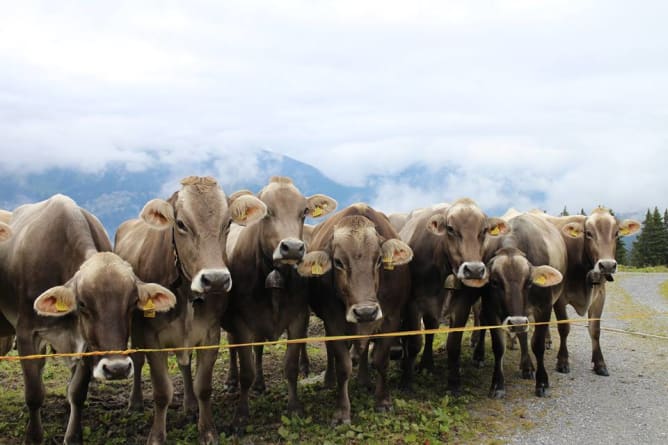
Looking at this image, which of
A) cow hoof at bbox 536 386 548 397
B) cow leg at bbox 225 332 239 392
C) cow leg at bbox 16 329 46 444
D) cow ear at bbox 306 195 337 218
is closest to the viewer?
cow leg at bbox 16 329 46 444

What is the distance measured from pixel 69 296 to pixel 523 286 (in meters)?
6.08

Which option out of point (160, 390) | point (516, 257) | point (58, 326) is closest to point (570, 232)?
point (516, 257)

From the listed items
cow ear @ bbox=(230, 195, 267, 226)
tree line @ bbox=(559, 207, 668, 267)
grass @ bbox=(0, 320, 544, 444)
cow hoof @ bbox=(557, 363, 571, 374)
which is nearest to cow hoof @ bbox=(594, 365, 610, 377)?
cow hoof @ bbox=(557, 363, 571, 374)

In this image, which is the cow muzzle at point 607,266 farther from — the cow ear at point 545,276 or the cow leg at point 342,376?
the cow leg at point 342,376

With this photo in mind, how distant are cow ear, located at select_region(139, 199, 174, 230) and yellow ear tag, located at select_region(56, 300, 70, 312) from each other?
117 centimetres

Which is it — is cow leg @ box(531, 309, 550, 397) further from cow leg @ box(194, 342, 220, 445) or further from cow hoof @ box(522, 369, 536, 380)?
cow leg @ box(194, 342, 220, 445)

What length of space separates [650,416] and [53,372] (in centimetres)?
956

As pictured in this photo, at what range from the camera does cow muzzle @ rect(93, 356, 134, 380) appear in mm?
5578

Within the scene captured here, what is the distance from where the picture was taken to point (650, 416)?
27.7 feet

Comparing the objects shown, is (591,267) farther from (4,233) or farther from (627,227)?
(4,233)

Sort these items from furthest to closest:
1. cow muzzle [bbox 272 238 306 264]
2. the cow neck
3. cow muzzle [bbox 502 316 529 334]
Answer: cow muzzle [bbox 502 316 529 334] → cow muzzle [bbox 272 238 306 264] → the cow neck

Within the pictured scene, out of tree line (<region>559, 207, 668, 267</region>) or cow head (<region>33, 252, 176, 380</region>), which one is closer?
cow head (<region>33, 252, 176, 380</region>)

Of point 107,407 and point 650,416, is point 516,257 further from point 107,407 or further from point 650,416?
point 107,407

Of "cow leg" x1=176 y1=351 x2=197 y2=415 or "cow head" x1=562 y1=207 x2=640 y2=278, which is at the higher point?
"cow head" x1=562 y1=207 x2=640 y2=278
